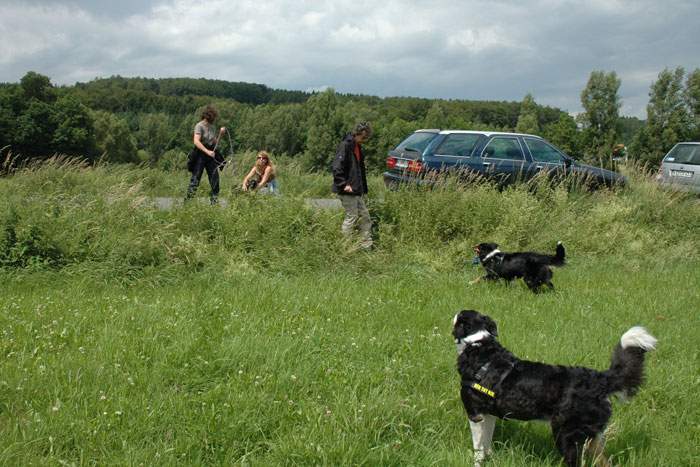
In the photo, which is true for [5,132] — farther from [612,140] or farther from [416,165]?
[612,140]

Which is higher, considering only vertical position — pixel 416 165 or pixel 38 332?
pixel 416 165

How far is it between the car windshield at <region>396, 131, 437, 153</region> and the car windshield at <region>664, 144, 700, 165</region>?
8078mm

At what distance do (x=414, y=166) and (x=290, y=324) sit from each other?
675 centimetres

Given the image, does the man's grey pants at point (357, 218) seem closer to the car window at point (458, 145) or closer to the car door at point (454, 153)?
the car door at point (454, 153)

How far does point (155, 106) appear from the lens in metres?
89.7

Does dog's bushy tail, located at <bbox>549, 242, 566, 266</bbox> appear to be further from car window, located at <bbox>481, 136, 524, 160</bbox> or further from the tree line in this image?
the tree line

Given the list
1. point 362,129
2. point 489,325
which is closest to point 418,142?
point 362,129

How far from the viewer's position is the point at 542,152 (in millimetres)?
12562

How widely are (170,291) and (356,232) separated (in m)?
3.27

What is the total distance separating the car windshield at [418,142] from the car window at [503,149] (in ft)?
3.90

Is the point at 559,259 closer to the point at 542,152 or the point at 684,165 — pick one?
the point at 542,152

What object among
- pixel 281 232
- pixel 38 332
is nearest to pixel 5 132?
pixel 281 232

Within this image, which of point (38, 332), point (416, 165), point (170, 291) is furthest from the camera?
point (416, 165)

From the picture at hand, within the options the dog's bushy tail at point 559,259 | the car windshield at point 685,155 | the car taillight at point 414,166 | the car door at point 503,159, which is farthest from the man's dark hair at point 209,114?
the car windshield at point 685,155
